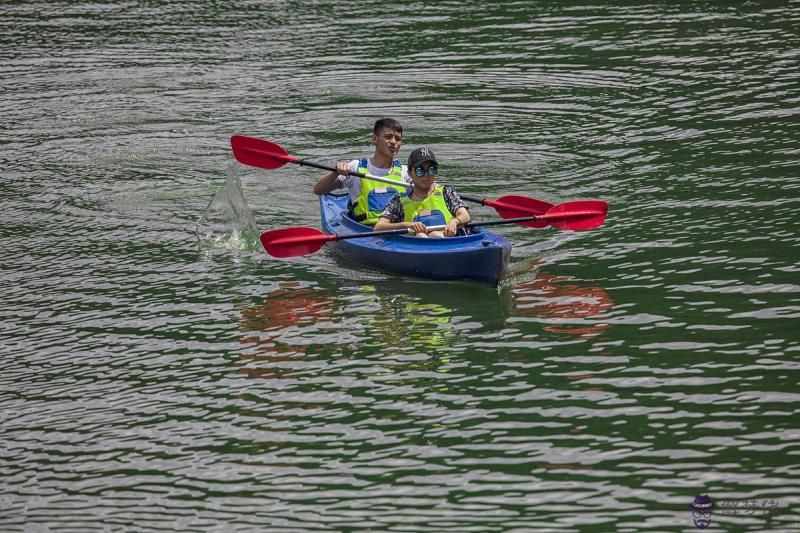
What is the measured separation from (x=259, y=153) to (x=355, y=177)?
1447mm

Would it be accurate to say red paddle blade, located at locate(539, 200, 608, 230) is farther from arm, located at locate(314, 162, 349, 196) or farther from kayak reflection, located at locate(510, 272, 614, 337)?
arm, located at locate(314, 162, 349, 196)

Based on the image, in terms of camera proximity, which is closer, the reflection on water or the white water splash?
the reflection on water

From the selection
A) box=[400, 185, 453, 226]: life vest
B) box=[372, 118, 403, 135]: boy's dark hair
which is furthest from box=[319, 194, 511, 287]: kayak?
box=[372, 118, 403, 135]: boy's dark hair

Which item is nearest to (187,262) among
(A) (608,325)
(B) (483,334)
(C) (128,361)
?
(C) (128,361)

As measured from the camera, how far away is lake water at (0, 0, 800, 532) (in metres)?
7.04

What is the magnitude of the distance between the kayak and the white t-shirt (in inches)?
32.9

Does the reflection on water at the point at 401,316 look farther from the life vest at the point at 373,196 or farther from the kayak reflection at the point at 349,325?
the life vest at the point at 373,196

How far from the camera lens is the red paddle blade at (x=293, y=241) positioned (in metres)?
10.9

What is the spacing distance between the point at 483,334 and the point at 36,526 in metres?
3.89

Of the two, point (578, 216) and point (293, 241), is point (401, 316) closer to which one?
point (293, 241)

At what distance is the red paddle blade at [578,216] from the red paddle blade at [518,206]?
0.44 m

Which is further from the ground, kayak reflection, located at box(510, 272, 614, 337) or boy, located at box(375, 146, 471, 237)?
boy, located at box(375, 146, 471, 237)

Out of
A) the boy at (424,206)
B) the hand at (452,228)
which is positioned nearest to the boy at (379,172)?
the boy at (424,206)

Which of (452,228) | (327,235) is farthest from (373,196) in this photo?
(452,228)
